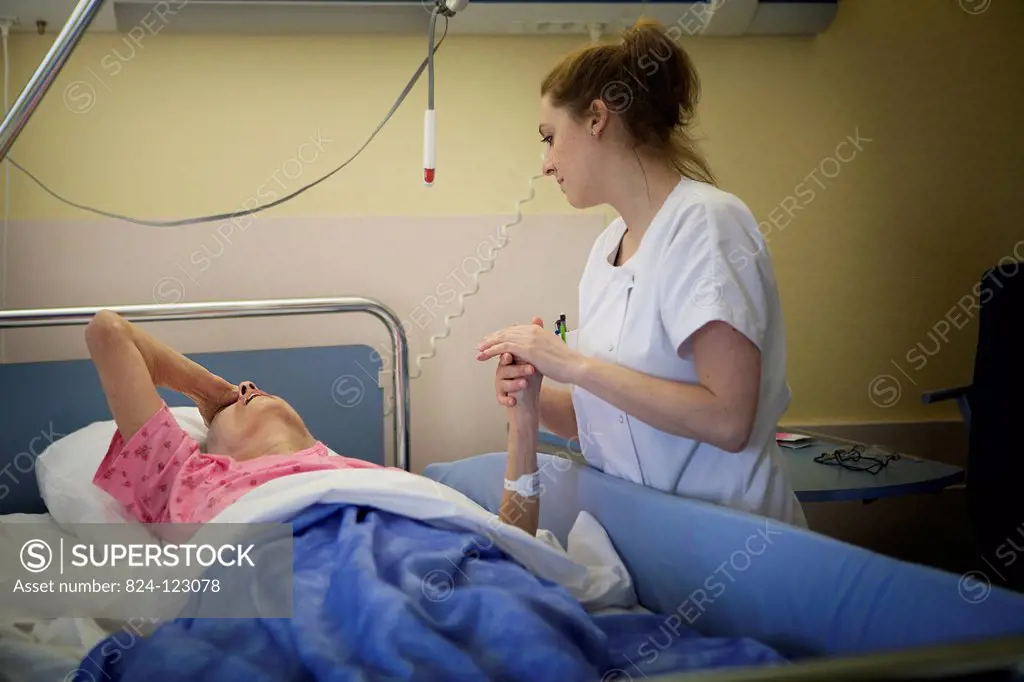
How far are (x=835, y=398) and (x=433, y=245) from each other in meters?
1.40

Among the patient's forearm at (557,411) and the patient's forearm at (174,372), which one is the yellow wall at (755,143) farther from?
the patient's forearm at (557,411)

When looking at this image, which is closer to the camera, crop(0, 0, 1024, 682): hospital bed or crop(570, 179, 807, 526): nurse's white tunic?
crop(0, 0, 1024, 682): hospital bed

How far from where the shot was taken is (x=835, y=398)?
2893mm

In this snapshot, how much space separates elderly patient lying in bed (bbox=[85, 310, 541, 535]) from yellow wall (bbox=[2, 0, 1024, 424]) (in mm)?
901

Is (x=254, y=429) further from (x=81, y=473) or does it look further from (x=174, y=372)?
(x=81, y=473)

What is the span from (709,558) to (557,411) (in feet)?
1.53

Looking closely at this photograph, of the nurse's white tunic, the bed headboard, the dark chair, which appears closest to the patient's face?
the bed headboard

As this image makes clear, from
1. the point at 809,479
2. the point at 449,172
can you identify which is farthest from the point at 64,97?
the point at 809,479

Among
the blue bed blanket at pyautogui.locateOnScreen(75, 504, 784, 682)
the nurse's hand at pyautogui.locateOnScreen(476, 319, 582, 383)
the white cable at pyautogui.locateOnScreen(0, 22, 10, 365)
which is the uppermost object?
the white cable at pyautogui.locateOnScreen(0, 22, 10, 365)

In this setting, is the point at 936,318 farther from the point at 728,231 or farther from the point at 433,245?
the point at 728,231

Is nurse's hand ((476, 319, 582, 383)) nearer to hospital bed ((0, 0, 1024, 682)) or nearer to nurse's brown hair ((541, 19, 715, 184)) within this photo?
hospital bed ((0, 0, 1024, 682))

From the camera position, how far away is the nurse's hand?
4.38 ft

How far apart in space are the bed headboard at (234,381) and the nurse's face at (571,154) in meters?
1.11

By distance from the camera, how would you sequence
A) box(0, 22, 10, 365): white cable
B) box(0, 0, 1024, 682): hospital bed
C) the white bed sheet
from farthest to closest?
box(0, 22, 10, 365): white cable < the white bed sheet < box(0, 0, 1024, 682): hospital bed
